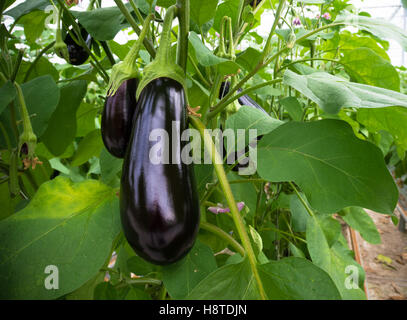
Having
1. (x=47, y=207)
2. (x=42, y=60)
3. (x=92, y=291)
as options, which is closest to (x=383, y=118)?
(x=47, y=207)

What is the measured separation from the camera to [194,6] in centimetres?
41

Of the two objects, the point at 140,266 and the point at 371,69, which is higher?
the point at 371,69

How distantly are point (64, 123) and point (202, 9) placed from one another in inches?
12.7

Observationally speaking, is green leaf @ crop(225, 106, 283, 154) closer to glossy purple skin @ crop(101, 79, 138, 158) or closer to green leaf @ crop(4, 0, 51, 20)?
glossy purple skin @ crop(101, 79, 138, 158)

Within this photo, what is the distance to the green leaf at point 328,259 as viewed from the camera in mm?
520

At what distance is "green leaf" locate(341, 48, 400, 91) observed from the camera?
0.45m

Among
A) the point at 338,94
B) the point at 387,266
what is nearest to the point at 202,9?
the point at 338,94

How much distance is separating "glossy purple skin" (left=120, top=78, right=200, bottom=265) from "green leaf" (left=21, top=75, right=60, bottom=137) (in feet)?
0.76

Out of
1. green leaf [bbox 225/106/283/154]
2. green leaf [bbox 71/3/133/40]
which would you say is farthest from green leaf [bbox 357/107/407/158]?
green leaf [bbox 71/3/133/40]

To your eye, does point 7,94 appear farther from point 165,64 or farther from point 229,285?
point 229,285

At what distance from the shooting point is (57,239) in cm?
30

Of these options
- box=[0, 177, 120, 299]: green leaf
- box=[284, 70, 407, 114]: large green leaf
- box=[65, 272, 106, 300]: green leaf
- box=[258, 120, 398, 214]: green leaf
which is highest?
box=[284, 70, 407, 114]: large green leaf
